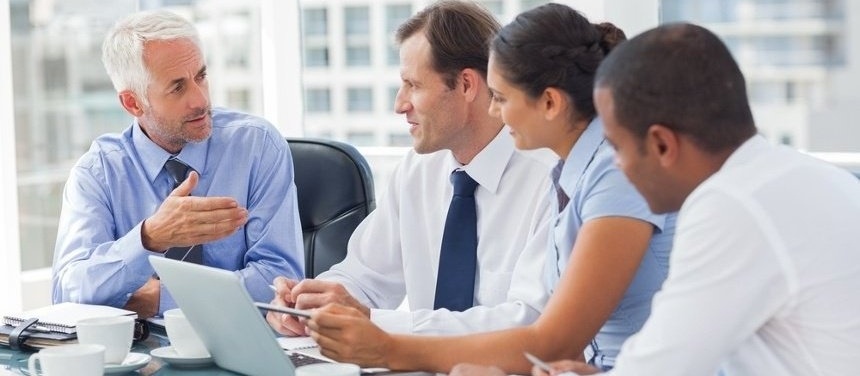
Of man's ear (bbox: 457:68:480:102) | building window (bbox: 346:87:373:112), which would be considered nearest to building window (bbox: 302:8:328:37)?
building window (bbox: 346:87:373:112)

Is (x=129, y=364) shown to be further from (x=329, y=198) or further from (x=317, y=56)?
(x=317, y=56)

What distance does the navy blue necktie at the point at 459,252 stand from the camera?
7.39 ft

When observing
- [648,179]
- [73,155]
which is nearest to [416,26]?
[648,179]

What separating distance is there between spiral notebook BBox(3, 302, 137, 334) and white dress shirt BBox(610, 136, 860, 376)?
1.08m

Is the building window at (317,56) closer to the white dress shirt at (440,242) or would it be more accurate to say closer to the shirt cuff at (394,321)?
the white dress shirt at (440,242)

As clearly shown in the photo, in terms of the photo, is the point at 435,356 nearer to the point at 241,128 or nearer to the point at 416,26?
the point at 416,26

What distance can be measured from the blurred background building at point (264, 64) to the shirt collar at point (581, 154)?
217cm

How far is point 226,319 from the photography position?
5.59 ft

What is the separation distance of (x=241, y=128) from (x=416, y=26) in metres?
0.63

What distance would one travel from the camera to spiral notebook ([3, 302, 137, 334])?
6.70ft

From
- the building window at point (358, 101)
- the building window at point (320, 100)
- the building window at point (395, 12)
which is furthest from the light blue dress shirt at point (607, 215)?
the building window at point (358, 101)

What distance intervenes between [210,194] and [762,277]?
65.0 inches

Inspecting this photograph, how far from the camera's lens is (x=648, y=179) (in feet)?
4.73

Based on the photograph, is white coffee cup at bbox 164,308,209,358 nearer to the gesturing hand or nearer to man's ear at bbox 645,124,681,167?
the gesturing hand
